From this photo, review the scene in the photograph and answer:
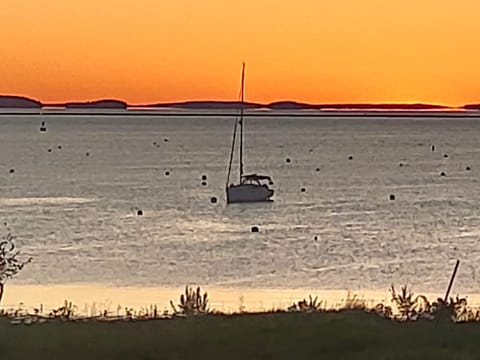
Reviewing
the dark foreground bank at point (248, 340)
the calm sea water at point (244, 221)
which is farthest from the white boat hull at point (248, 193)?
the dark foreground bank at point (248, 340)

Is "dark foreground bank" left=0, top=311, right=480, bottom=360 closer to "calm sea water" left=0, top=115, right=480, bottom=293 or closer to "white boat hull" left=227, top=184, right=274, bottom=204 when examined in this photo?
"calm sea water" left=0, top=115, right=480, bottom=293

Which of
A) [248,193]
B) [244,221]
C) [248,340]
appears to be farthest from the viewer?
[248,193]

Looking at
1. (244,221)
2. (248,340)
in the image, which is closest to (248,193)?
(244,221)

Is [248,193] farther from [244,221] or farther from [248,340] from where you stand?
[248,340]

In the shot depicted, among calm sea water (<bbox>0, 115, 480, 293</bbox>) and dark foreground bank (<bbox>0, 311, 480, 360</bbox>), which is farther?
calm sea water (<bbox>0, 115, 480, 293</bbox>)

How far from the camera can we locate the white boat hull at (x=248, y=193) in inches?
2359

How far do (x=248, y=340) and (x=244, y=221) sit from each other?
40.7 metres

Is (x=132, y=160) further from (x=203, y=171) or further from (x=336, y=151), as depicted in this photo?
(x=336, y=151)

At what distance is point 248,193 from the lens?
6075 centimetres

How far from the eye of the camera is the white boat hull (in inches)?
2359

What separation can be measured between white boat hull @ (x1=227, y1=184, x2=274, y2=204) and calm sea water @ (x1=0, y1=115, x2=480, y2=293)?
79cm

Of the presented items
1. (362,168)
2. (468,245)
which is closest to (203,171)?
(362,168)

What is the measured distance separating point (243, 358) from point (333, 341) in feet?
4.21

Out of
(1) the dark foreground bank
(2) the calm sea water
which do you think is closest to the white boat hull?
(2) the calm sea water
